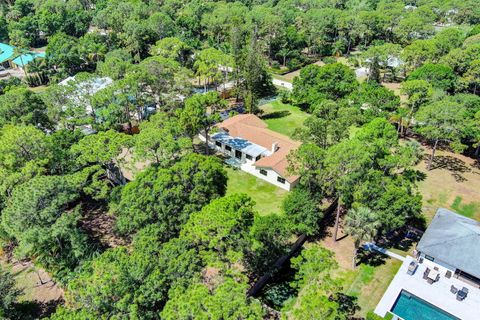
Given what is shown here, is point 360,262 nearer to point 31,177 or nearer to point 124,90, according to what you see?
point 31,177

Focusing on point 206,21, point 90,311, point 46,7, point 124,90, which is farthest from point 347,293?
point 46,7

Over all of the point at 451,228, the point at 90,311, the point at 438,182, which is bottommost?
the point at 438,182

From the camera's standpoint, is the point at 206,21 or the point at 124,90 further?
the point at 206,21

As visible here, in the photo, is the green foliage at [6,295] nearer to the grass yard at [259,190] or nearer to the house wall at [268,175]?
the grass yard at [259,190]

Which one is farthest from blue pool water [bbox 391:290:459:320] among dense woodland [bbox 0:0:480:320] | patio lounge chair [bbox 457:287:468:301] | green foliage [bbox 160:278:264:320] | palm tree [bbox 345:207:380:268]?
green foliage [bbox 160:278:264:320]

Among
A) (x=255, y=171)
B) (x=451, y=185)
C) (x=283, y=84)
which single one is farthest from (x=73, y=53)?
(x=451, y=185)

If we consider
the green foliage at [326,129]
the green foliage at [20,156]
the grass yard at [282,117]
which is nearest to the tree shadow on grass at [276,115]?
the grass yard at [282,117]
